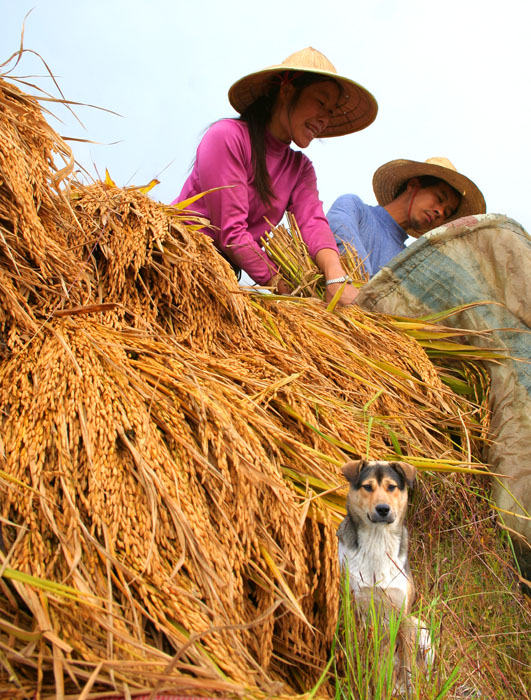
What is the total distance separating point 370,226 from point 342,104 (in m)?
0.92

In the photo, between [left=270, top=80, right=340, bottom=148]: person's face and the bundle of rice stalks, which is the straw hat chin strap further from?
the bundle of rice stalks

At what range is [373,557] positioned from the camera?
115 cm

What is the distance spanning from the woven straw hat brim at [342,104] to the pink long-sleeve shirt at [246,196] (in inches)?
7.8

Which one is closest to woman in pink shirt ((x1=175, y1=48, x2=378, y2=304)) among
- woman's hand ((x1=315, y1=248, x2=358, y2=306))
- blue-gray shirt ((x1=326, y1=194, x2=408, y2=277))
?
woman's hand ((x1=315, y1=248, x2=358, y2=306))

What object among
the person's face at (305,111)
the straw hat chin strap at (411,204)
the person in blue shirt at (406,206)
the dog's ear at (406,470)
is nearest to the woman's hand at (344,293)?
the person's face at (305,111)

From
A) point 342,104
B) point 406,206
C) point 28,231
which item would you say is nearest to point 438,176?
point 406,206

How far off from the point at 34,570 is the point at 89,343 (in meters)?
0.51

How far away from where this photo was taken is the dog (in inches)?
43.8

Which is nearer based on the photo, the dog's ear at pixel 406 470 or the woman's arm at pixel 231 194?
the dog's ear at pixel 406 470

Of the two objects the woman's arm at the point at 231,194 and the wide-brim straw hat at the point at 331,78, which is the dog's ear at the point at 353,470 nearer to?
the woman's arm at the point at 231,194

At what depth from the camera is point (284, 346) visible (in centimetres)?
192

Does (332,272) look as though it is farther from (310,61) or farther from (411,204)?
(411,204)

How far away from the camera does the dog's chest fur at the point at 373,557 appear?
Result: 1148 mm

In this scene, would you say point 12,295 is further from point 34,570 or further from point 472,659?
point 472,659
